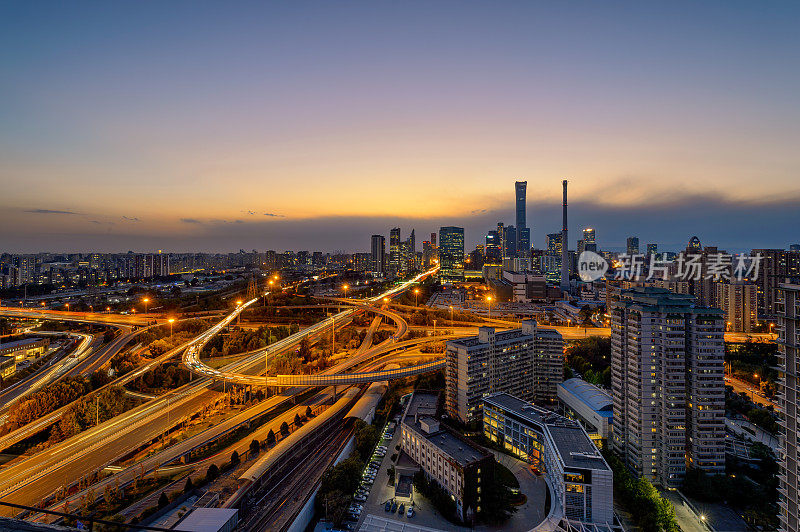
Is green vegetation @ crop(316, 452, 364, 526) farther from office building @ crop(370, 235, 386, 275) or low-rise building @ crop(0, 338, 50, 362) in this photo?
office building @ crop(370, 235, 386, 275)

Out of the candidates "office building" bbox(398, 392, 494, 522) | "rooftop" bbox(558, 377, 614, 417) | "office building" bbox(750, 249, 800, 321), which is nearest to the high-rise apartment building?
"rooftop" bbox(558, 377, 614, 417)

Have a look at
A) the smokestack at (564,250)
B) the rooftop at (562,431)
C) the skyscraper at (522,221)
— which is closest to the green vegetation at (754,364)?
the rooftop at (562,431)

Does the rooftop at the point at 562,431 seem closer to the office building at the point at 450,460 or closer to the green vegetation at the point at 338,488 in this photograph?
the office building at the point at 450,460

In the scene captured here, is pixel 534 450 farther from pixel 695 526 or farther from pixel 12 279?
pixel 12 279

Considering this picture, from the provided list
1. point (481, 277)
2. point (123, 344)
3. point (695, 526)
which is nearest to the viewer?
point (695, 526)

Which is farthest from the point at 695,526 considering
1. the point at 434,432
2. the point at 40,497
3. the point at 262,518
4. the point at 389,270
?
the point at 389,270

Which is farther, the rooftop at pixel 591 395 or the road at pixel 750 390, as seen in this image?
the road at pixel 750 390

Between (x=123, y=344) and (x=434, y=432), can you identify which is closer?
(x=434, y=432)
